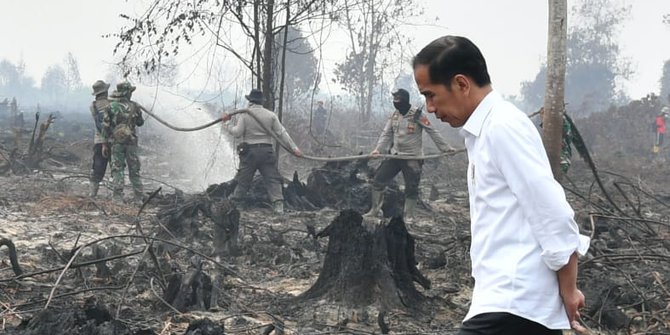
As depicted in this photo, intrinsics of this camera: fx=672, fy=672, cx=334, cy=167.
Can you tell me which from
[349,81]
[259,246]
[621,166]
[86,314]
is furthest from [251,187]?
[349,81]

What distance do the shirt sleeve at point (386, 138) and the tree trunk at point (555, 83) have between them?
2.93 meters

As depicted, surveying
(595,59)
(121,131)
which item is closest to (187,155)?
(121,131)

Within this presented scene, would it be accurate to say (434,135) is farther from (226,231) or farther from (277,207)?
(226,231)

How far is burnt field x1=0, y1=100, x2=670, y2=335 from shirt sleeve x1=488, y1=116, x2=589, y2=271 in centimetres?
211

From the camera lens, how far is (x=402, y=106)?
8938mm

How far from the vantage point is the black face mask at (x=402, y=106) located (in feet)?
29.1

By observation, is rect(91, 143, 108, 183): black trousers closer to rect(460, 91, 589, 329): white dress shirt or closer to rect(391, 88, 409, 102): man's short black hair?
rect(391, 88, 409, 102): man's short black hair

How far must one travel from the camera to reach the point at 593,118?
3192cm

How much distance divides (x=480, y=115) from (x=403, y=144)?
718cm

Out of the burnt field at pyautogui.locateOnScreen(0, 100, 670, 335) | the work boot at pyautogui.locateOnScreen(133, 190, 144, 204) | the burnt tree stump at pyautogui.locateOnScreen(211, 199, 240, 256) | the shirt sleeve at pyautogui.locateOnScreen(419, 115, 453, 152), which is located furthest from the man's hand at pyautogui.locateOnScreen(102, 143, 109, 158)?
the shirt sleeve at pyautogui.locateOnScreen(419, 115, 453, 152)

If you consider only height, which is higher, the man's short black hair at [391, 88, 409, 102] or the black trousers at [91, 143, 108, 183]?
the man's short black hair at [391, 88, 409, 102]

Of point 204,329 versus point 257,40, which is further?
point 257,40

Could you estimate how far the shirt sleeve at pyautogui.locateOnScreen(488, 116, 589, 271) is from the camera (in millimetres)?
1792

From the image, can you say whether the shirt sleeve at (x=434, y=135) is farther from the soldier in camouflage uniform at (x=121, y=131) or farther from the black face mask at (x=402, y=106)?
the soldier in camouflage uniform at (x=121, y=131)
